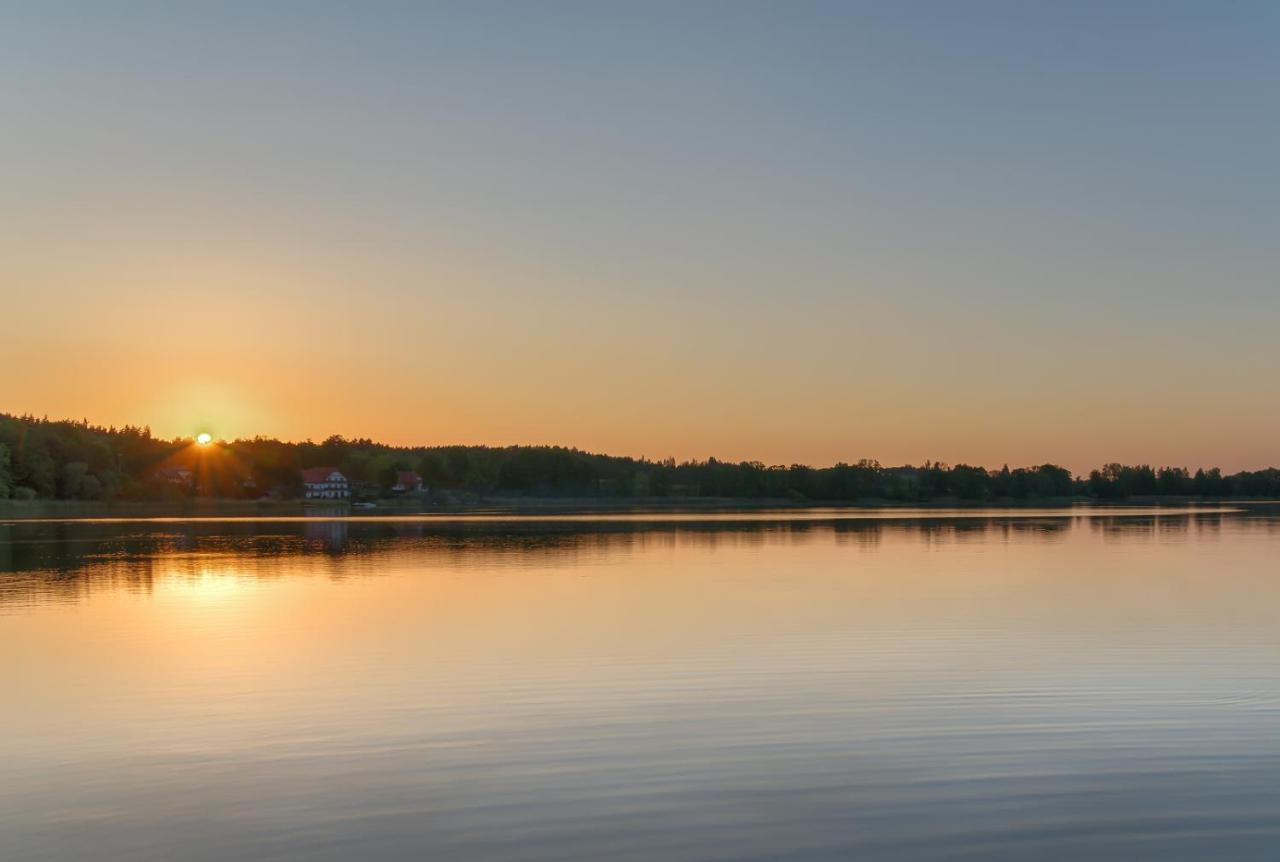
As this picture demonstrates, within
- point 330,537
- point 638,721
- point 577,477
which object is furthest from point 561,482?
point 638,721

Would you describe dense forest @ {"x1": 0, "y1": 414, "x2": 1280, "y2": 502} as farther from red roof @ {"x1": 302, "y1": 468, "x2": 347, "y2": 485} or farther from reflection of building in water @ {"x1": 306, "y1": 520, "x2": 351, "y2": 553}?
reflection of building in water @ {"x1": 306, "y1": 520, "x2": 351, "y2": 553}

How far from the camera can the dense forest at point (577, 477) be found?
133125mm

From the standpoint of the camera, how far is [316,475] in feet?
496

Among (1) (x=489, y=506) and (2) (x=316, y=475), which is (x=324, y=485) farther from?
(1) (x=489, y=506)

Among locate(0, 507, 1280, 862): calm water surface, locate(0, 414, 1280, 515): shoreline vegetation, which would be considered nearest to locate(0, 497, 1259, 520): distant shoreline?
locate(0, 414, 1280, 515): shoreline vegetation

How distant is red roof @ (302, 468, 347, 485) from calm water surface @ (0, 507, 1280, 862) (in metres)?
124

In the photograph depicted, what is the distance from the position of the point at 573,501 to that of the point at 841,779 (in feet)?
470

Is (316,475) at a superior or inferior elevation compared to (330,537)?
superior

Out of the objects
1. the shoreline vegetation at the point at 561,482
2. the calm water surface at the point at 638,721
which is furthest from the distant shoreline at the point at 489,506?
the calm water surface at the point at 638,721

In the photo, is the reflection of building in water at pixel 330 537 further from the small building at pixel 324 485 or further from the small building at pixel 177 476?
the small building at pixel 324 485

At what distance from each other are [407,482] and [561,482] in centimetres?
2461

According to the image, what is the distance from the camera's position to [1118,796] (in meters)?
9.48

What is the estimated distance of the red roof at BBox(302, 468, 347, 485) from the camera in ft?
489

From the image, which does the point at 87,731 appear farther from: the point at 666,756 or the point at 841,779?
the point at 841,779
